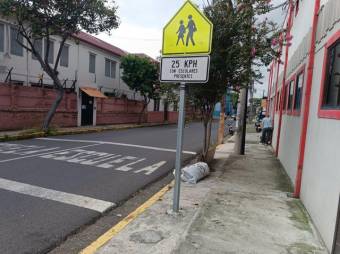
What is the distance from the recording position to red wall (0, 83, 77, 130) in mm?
15906

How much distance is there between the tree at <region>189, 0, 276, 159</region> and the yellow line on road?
3.51 meters

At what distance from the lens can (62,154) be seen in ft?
33.3

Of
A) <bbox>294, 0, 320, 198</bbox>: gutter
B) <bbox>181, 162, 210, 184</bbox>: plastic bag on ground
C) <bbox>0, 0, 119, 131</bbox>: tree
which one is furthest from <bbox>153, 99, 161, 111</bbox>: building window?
<bbox>294, 0, 320, 198</bbox>: gutter

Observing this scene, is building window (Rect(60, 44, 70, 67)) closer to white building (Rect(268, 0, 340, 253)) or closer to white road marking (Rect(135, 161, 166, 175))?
white road marking (Rect(135, 161, 166, 175))

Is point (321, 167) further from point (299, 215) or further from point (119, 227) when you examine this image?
point (119, 227)

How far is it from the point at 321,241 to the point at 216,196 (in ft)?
7.15

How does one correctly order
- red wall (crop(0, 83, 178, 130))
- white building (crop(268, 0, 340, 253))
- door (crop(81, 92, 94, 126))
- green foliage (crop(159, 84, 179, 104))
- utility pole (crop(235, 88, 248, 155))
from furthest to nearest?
door (crop(81, 92, 94, 126)) < red wall (crop(0, 83, 178, 130)) < utility pole (crop(235, 88, 248, 155)) < green foliage (crop(159, 84, 179, 104)) < white building (crop(268, 0, 340, 253))

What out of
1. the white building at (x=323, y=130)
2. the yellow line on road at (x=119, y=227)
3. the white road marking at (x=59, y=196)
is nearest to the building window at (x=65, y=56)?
the white road marking at (x=59, y=196)

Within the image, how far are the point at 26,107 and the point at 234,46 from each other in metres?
13.2

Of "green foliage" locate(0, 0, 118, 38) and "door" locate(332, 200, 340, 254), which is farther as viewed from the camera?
"green foliage" locate(0, 0, 118, 38)

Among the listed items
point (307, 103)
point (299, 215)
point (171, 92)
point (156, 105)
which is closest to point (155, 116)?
point (156, 105)

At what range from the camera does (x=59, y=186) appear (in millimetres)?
6465

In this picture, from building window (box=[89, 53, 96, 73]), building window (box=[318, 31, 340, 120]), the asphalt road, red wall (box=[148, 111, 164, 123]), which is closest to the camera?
the asphalt road

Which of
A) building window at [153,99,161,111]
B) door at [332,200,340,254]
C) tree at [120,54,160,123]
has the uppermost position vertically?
tree at [120,54,160,123]
